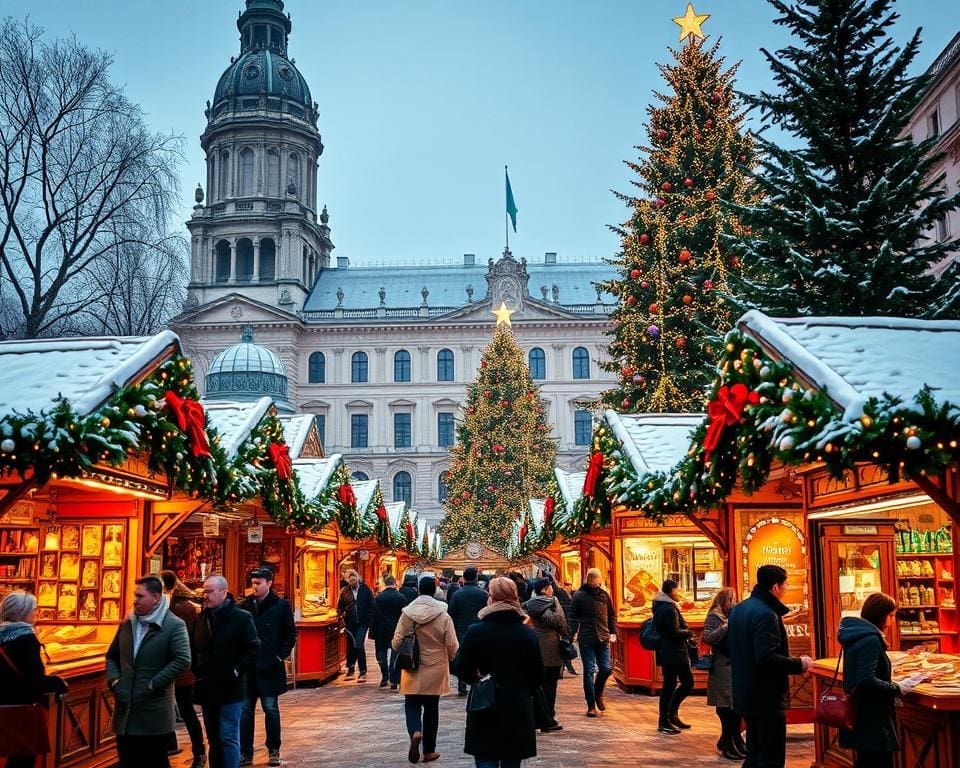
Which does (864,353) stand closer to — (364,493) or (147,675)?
(147,675)

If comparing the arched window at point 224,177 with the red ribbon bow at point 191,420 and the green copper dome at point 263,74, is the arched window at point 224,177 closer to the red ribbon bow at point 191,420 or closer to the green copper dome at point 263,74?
the green copper dome at point 263,74

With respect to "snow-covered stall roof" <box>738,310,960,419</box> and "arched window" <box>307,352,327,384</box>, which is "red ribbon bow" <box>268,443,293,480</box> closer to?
"snow-covered stall roof" <box>738,310,960,419</box>

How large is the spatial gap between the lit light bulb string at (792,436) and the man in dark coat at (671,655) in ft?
3.26

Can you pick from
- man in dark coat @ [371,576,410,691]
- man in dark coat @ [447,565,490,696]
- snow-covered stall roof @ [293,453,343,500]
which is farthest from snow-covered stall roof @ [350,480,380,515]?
man in dark coat @ [447,565,490,696]

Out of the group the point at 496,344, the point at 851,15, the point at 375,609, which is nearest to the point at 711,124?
the point at 851,15

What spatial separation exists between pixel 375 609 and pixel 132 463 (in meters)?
7.58

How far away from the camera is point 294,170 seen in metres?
80.4

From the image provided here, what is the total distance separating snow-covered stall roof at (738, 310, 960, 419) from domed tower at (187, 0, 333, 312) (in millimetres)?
71210

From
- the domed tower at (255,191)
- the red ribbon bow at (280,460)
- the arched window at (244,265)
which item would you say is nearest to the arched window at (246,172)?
the domed tower at (255,191)

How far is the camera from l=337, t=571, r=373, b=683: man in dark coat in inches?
712

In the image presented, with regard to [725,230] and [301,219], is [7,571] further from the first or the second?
[301,219]

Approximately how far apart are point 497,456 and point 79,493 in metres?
36.2

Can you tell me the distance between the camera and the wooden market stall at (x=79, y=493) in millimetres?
7883

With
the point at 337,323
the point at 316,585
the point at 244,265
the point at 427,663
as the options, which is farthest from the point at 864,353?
the point at 244,265
